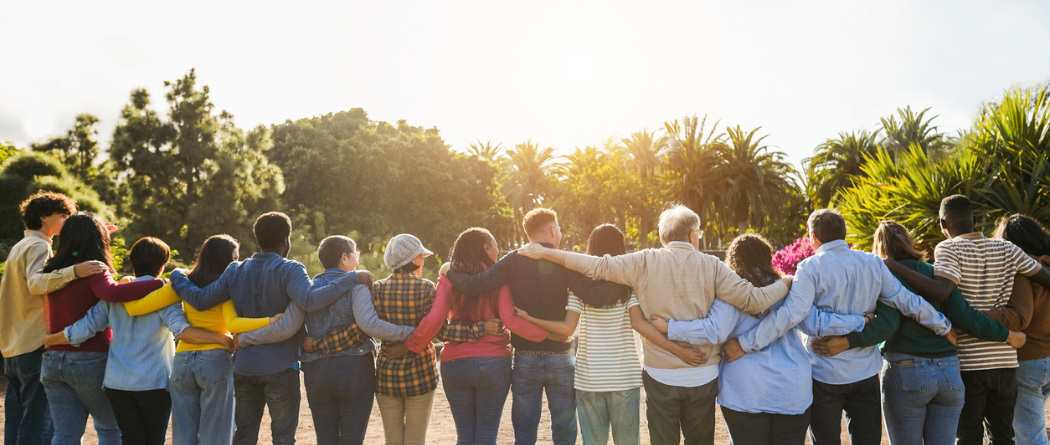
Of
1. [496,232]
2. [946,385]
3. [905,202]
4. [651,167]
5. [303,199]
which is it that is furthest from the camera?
[651,167]

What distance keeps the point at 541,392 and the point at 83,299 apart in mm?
3037

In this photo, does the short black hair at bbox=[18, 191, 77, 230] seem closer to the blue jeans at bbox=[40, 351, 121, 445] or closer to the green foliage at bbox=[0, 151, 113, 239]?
the blue jeans at bbox=[40, 351, 121, 445]

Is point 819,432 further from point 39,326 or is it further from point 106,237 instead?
point 39,326

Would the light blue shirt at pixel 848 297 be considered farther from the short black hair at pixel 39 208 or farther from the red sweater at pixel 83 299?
the short black hair at pixel 39 208

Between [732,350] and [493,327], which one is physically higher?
[493,327]

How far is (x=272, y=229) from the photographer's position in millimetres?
3805

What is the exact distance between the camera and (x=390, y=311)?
386cm

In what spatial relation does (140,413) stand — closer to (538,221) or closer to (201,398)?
(201,398)

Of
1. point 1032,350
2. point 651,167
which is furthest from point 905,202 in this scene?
point 651,167

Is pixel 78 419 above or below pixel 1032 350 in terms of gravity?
below

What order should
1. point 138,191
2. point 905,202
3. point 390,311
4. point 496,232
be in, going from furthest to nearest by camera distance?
point 496,232 → point 138,191 → point 905,202 → point 390,311

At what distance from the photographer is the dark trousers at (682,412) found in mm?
3518

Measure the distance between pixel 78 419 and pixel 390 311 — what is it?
2.17 meters

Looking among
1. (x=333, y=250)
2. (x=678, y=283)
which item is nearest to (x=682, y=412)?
(x=678, y=283)
